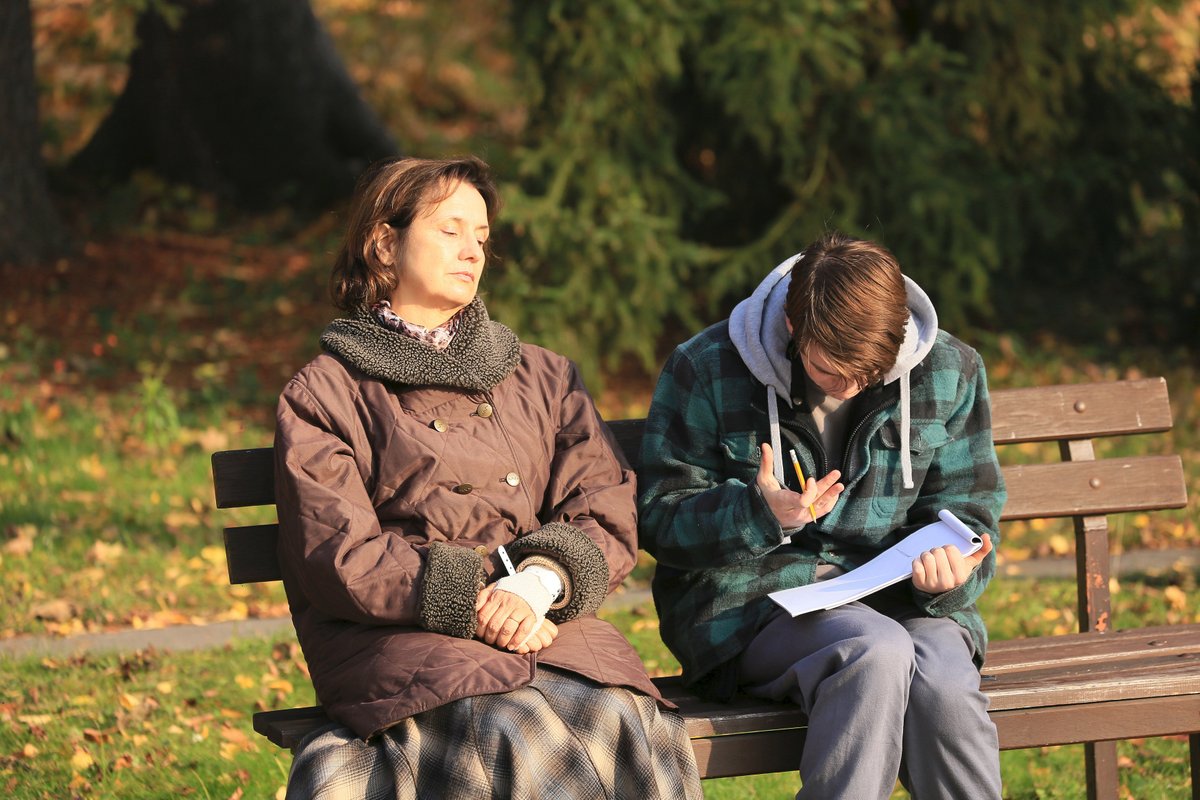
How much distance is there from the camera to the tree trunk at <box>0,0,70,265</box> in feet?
31.7

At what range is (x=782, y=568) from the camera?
338 cm

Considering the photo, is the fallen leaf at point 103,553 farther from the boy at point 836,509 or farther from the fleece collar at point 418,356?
the boy at point 836,509

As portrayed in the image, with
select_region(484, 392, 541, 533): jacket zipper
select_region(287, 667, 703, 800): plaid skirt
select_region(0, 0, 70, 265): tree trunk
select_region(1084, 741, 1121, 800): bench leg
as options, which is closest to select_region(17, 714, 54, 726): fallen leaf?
select_region(287, 667, 703, 800): plaid skirt

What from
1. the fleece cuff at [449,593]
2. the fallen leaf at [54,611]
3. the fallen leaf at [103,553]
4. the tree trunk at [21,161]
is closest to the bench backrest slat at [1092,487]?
the fleece cuff at [449,593]

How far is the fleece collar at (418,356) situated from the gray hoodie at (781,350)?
0.54 m

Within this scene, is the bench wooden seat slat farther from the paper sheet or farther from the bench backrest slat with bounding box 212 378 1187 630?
the paper sheet

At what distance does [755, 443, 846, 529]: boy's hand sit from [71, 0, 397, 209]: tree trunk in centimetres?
1001

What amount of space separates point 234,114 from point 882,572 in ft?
34.8

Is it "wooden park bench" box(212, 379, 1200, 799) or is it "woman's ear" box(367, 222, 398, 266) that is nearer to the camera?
"wooden park bench" box(212, 379, 1200, 799)

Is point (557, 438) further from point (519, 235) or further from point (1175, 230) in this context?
point (1175, 230)

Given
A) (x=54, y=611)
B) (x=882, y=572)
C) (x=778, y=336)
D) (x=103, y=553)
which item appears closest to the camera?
(x=882, y=572)

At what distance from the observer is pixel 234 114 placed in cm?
1276

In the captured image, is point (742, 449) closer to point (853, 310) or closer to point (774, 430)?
point (774, 430)

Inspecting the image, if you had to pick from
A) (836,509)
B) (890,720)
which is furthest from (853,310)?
(890,720)
